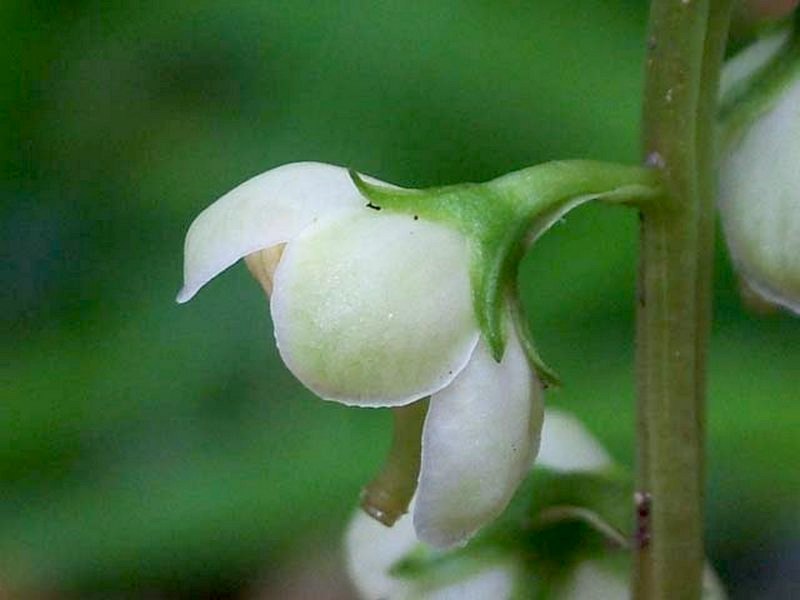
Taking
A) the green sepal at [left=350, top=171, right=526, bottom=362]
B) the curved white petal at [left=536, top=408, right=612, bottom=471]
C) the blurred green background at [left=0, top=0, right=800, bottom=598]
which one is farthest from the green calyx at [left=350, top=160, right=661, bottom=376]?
the blurred green background at [left=0, top=0, right=800, bottom=598]

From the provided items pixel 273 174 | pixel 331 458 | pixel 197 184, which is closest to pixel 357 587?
pixel 273 174

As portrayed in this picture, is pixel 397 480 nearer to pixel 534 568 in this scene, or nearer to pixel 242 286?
pixel 534 568

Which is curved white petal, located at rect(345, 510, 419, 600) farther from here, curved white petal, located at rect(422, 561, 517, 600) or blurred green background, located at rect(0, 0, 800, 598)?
blurred green background, located at rect(0, 0, 800, 598)

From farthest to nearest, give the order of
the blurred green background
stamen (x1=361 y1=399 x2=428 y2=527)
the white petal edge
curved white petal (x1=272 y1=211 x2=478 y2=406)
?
the blurred green background < the white petal edge < stamen (x1=361 y1=399 x2=428 y2=527) < curved white petal (x1=272 y1=211 x2=478 y2=406)

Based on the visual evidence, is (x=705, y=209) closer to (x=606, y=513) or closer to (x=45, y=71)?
(x=606, y=513)

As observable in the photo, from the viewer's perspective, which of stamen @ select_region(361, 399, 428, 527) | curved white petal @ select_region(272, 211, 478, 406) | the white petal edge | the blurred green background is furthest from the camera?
the blurred green background

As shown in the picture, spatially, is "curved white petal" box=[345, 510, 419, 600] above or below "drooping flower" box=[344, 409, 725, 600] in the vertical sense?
below

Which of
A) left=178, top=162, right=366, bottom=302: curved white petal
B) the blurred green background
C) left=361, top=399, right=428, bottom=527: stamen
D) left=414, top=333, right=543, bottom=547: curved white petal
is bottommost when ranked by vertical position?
the blurred green background
